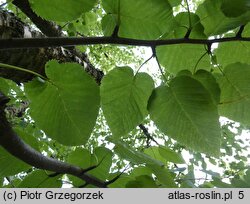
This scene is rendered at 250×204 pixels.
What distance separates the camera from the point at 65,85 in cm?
72

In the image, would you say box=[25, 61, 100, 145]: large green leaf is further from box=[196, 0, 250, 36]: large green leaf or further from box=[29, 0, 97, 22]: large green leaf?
box=[196, 0, 250, 36]: large green leaf

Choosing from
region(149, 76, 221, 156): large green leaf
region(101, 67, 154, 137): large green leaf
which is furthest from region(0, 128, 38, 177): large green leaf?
region(149, 76, 221, 156): large green leaf

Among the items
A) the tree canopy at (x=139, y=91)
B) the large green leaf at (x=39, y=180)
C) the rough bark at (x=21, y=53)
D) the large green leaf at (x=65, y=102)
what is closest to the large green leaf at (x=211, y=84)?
the tree canopy at (x=139, y=91)

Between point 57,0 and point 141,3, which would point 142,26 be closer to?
point 141,3

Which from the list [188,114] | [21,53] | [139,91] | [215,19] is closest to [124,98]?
[139,91]

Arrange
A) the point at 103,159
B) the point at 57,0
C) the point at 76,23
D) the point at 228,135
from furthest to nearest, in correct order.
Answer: the point at 228,135 < the point at 76,23 < the point at 103,159 < the point at 57,0

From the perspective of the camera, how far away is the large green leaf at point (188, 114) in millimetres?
677

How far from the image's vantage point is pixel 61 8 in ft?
2.15

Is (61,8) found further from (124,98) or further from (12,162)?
(12,162)

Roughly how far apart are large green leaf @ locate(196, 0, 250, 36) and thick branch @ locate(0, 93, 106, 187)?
414 mm

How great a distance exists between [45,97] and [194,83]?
1.03ft

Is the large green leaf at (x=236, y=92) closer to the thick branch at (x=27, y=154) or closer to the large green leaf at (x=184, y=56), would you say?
the large green leaf at (x=184, y=56)

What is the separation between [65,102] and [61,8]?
199mm
